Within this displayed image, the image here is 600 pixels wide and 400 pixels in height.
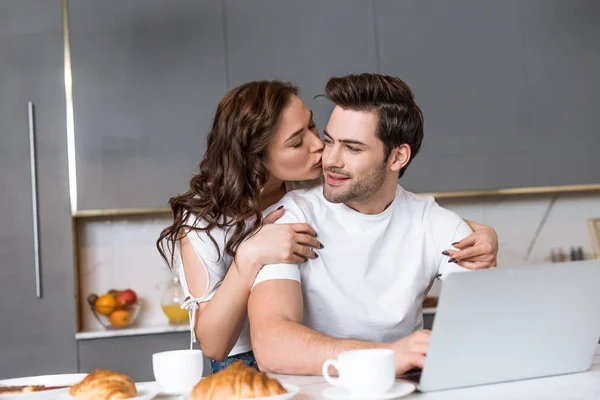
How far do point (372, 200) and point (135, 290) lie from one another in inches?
82.4

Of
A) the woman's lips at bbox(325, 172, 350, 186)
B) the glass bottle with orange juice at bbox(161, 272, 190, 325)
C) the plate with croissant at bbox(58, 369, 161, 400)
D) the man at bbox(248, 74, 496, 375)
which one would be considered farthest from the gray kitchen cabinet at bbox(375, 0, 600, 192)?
the plate with croissant at bbox(58, 369, 161, 400)

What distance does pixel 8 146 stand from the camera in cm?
353

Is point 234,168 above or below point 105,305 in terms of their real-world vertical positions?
above

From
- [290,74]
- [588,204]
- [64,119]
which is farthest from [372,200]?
[588,204]

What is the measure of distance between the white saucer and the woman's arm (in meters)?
0.66

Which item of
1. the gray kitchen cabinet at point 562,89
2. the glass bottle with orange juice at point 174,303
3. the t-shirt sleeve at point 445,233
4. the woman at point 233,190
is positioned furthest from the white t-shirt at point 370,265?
the gray kitchen cabinet at point 562,89

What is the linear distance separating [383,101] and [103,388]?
44.2 inches

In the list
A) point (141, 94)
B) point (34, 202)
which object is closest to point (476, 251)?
point (141, 94)

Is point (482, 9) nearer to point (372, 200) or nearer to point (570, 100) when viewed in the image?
point (570, 100)

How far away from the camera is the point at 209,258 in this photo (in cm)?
217

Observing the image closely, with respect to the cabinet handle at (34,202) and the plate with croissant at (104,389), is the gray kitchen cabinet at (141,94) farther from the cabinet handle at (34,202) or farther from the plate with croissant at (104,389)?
the plate with croissant at (104,389)

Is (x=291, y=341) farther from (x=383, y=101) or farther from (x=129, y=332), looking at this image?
(x=129, y=332)

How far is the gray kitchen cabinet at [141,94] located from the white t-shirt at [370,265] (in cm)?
158

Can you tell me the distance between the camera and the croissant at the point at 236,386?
1.16 m
